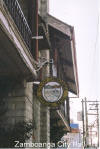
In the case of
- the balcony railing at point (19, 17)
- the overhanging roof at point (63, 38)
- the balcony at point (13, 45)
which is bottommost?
the balcony at point (13, 45)

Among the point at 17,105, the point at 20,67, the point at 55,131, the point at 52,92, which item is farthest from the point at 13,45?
the point at 55,131

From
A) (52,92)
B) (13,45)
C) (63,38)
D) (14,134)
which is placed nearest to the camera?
(13,45)

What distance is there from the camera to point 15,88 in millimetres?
8867

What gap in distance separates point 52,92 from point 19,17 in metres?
2.27

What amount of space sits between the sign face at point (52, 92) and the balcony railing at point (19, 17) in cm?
138

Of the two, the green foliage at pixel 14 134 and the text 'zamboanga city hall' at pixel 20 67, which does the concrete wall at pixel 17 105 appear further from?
the green foliage at pixel 14 134

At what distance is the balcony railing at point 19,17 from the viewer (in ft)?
26.7

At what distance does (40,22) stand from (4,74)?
337 centimetres

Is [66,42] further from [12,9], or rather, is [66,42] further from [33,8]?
[12,9]

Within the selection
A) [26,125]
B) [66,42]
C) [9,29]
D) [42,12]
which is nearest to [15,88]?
[26,125]

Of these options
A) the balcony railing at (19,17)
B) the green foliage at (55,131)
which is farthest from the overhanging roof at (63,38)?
the balcony railing at (19,17)

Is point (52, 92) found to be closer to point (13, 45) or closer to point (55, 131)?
point (13, 45)

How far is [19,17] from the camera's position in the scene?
8.87m

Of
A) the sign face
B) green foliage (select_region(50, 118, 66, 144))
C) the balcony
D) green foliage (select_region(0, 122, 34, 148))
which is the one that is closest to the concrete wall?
green foliage (select_region(0, 122, 34, 148))
